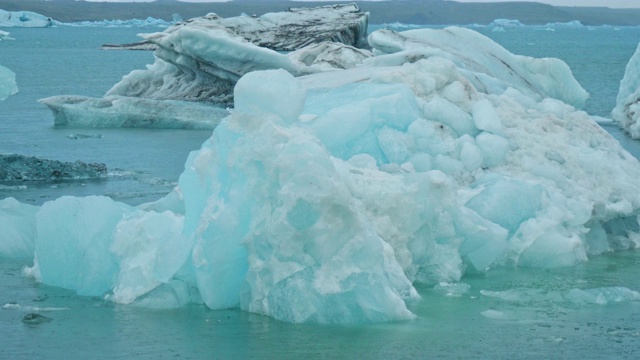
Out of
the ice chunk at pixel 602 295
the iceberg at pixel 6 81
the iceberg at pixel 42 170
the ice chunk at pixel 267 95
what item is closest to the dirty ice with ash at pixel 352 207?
the ice chunk at pixel 267 95

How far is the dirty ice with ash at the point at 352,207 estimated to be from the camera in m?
6.53

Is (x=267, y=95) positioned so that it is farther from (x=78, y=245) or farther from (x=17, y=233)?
(x=17, y=233)

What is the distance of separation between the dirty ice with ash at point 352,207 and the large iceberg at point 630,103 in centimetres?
854

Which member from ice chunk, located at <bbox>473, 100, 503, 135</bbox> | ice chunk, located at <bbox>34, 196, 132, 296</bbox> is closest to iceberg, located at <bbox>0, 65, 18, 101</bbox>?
ice chunk, located at <bbox>34, 196, 132, 296</bbox>

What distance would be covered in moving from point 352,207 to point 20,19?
7503 cm

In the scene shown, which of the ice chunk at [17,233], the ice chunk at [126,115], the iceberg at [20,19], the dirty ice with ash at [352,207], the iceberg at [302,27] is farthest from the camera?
the iceberg at [20,19]

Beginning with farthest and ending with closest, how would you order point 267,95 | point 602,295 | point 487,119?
1. point 487,119
2. point 602,295
3. point 267,95

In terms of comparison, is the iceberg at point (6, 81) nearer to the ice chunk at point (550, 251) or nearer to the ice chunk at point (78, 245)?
the ice chunk at point (78, 245)

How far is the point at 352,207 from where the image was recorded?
6543 millimetres

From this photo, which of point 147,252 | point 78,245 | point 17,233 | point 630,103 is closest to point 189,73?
point 630,103

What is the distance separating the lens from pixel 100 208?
7.45 m

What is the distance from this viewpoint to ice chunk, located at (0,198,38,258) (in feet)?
27.0

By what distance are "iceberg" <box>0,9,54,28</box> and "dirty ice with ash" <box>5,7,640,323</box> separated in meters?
71.3

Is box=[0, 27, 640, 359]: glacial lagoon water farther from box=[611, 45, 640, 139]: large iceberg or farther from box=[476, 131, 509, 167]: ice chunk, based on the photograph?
box=[611, 45, 640, 139]: large iceberg
